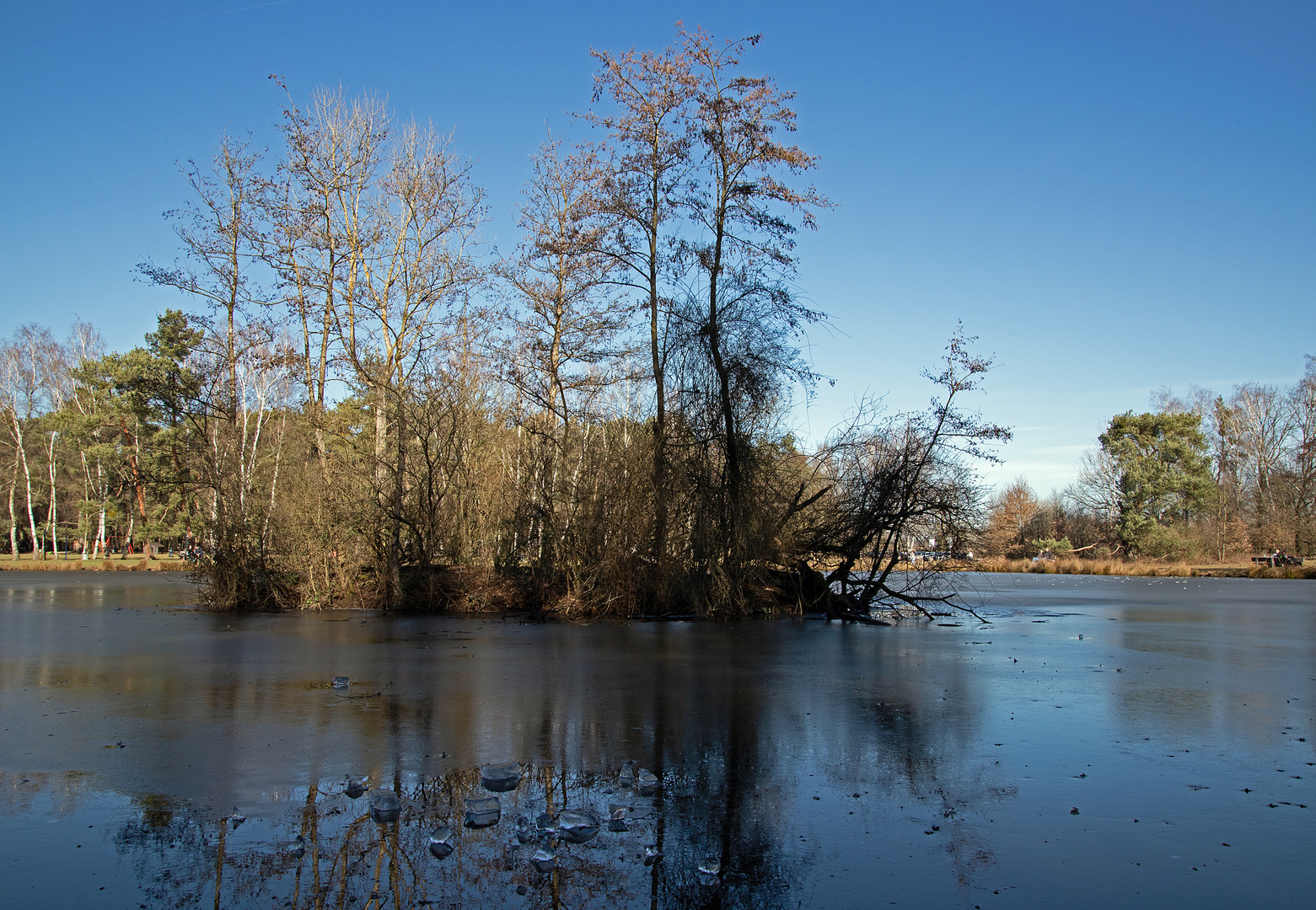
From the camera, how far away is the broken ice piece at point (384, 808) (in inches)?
171

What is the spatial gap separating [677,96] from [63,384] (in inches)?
1951

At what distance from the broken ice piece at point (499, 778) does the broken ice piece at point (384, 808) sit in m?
0.57

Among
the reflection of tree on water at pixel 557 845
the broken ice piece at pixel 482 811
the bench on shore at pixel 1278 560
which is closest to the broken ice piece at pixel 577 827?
the reflection of tree on water at pixel 557 845

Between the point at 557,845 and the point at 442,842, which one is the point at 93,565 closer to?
the point at 442,842

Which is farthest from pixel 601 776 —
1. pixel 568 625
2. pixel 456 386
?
pixel 456 386

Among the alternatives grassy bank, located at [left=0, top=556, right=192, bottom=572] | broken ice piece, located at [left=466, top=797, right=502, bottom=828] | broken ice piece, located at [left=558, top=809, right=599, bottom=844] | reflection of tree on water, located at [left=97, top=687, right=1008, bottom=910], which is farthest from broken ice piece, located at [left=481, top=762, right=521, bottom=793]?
grassy bank, located at [left=0, top=556, right=192, bottom=572]

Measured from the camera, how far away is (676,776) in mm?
5203

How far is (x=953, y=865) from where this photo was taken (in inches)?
149

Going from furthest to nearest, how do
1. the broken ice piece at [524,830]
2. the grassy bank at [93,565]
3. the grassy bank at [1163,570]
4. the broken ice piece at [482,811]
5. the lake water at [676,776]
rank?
the grassy bank at [93,565], the grassy bank at [1163,570], the broken ice piece at [482,811], the broken ice piece at [524,830], the lake water at [676,776]

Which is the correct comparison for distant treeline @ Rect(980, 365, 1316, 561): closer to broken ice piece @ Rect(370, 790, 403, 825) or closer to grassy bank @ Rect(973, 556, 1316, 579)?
grassy bank @ Rect(973, 556, 1316, 579)

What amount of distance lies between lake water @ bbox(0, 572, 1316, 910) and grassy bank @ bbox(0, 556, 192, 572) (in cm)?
3688

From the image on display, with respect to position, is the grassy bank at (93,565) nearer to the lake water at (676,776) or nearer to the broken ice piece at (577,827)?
the lake water at (676,776)

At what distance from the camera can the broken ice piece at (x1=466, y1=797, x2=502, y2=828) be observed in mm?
4260

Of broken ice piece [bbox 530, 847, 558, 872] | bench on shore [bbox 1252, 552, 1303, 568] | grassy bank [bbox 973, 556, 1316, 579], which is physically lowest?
grassy bank [bbox 973, 556, 1316, 579]
